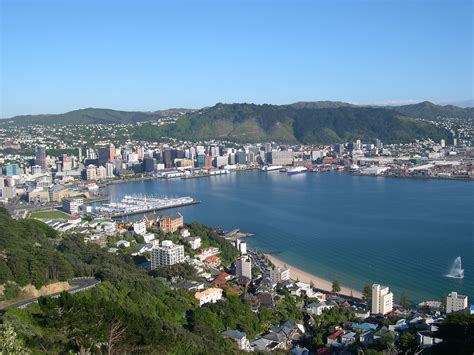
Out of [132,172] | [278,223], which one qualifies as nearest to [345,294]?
[278,223]

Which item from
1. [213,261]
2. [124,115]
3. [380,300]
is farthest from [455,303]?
[124,115]

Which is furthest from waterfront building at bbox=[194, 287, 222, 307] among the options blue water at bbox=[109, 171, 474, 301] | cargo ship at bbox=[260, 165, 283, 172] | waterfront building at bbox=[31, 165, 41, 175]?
cargo ship at bbox=[260, 165, 283, 172]

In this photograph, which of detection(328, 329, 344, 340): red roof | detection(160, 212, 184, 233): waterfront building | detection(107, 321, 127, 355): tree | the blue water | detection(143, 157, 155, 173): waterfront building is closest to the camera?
detection(107, 321, 127, 355): tree

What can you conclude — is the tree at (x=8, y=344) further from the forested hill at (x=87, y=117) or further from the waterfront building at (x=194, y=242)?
the forested hill at (x=87, y=117)

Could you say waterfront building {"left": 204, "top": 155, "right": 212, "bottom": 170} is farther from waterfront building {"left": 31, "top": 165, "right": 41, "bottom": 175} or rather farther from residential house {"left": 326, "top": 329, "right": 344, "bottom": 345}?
residential house {"left": 326, "top": 329, "right": 344, "bottom": 345}

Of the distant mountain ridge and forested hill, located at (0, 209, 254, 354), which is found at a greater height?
the distant mountain ridge
